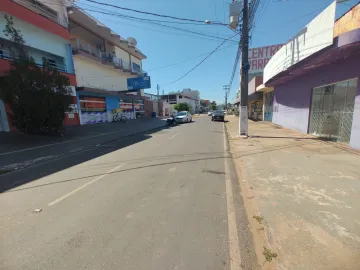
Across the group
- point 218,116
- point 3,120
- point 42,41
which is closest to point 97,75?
point 42,41

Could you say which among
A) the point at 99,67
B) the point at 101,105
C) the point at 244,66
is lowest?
the point at 101,105

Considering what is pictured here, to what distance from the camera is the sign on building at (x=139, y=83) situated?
23.9 m

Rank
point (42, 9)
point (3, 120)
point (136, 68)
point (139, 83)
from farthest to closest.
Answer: point (136, 68), point (139, 83), point (42, 9), point (3, 120)

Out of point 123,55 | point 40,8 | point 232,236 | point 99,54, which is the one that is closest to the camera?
point 232,236

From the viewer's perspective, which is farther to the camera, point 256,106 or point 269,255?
point 256,106

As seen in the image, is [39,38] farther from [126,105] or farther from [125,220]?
[125,220]

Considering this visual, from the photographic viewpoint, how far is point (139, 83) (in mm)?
24562

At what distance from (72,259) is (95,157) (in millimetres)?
5183

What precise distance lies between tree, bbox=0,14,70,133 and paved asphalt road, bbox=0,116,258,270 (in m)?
6.71

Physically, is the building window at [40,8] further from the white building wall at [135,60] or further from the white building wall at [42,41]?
the white building wall at [135,60]

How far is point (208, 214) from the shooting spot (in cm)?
300

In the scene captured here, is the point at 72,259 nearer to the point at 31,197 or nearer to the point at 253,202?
the point at 31,197

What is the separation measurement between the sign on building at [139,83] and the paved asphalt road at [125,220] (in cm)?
2038

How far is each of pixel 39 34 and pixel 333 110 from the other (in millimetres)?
20847
